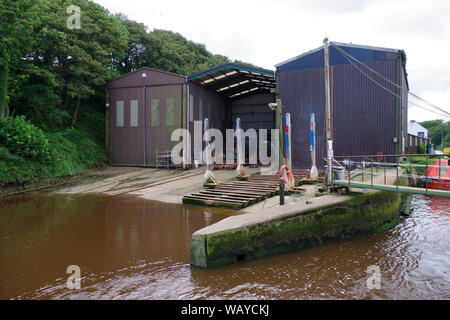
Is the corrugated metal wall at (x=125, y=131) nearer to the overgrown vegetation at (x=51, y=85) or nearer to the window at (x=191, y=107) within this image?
the overgrown vegetation at (x=51, y=85)

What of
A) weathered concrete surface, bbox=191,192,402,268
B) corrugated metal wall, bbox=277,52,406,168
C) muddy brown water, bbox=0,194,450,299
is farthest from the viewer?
corrugated metal wall, bbox=277,52,406,168

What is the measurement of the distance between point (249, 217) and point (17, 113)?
51.1 feet

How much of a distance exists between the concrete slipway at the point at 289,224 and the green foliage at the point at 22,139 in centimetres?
544

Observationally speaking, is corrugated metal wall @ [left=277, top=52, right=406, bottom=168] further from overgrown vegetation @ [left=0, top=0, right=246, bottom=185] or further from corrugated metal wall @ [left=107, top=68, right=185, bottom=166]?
overgrown vegetation @ [left=0, top=0, right=246, bottom=185]

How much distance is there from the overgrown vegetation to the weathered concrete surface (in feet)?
36.1


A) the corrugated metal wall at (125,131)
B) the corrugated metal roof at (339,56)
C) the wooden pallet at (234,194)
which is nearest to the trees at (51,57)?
the corrugated metal wall at (125,131)

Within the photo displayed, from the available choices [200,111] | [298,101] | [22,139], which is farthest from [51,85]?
[298,101]

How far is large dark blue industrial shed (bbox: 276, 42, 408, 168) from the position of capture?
47.2 feet

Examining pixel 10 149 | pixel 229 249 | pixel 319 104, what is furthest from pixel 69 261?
pixel 319 104

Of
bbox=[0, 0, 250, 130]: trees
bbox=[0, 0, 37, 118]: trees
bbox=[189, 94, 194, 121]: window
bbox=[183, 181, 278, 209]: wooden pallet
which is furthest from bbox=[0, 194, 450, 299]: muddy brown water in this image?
bbox=[189, 94, 194, 121]: window

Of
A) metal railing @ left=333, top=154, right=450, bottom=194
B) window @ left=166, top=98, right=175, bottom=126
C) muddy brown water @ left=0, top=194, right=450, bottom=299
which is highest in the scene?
window @ left=166, top=98, right=175, bottom=126

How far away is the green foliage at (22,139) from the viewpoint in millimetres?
13547

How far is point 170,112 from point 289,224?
13.3 meters
